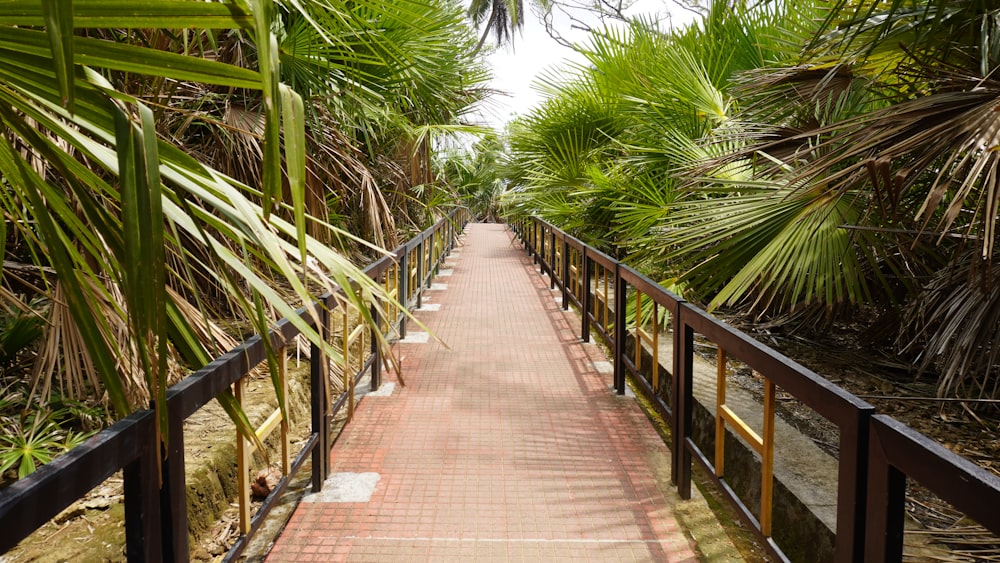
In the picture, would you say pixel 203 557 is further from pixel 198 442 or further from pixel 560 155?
pixel 560 155

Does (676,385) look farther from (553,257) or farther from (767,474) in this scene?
(553,257)

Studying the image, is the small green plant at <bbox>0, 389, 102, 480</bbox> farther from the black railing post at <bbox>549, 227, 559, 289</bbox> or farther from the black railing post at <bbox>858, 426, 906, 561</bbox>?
the black railing post at <bbox>549, 227, 559, 289</bbox>

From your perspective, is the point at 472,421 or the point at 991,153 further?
the point at 472,421

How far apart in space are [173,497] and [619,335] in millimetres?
3342

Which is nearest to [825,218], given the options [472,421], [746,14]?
[472,421]

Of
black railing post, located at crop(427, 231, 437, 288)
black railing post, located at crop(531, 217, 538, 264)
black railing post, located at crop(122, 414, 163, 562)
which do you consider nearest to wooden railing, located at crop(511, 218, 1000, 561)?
black railing post, located at crop(122, 414, 163, 562)

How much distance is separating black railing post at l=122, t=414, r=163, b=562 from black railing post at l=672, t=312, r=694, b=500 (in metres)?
2.12

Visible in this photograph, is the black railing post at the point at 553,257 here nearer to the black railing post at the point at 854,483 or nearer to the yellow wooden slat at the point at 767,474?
the yellow wooden slat at the point at 767,474

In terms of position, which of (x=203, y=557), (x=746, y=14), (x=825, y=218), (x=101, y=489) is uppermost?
(x=746, y=14)

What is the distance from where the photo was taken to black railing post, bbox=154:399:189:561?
1683mm

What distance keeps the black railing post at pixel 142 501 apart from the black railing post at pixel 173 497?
0.09 metres

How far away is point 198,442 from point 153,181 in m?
2.66

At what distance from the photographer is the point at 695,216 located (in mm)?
3580

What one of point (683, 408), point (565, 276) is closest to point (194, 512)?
point (683, 408)
